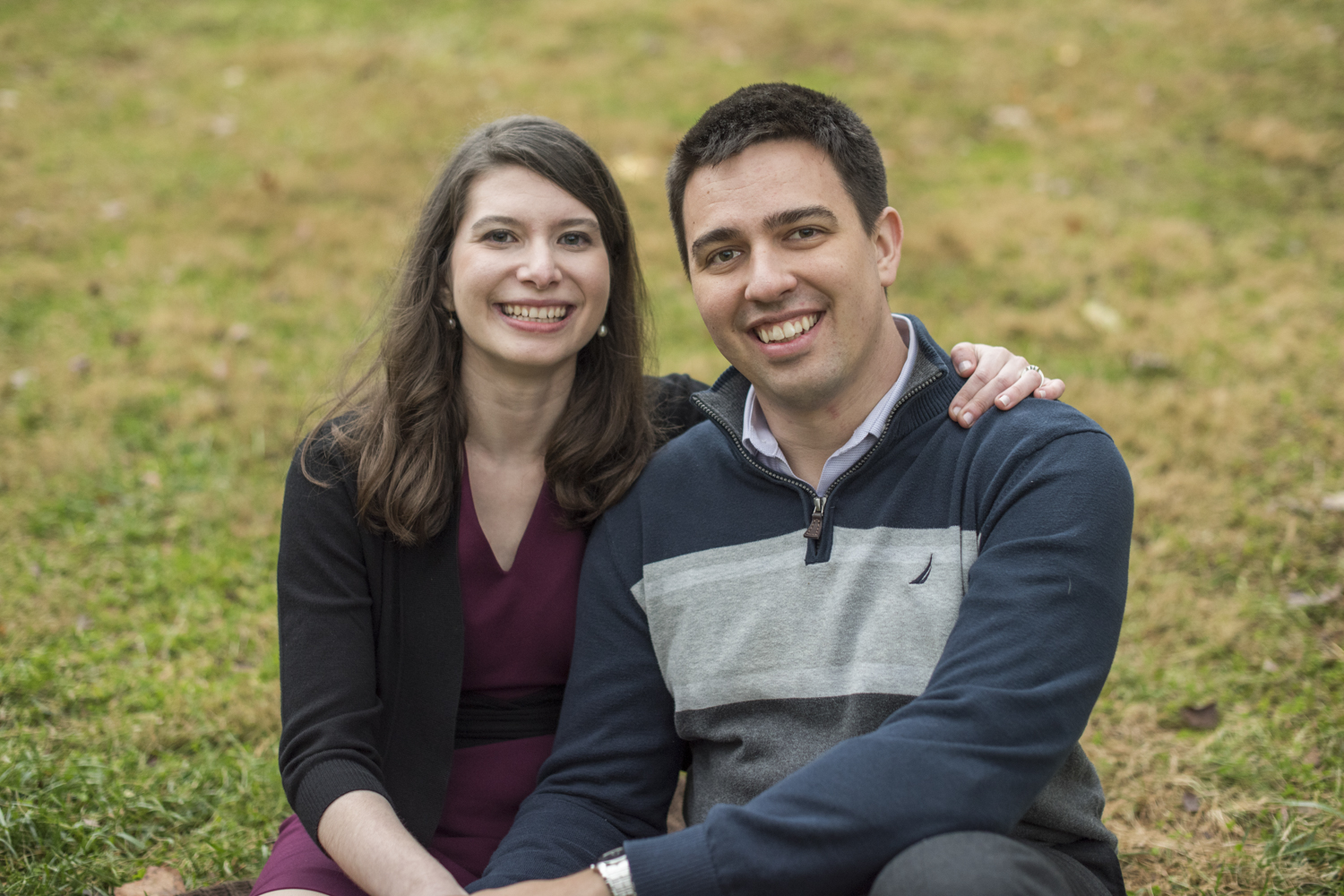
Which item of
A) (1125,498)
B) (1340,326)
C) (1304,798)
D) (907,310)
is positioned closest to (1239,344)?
(1340,326)

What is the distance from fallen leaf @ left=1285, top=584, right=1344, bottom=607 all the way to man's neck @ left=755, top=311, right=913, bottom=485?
2.26 metres

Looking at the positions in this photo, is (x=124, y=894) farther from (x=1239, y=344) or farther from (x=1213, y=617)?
(x=1239, y=344)

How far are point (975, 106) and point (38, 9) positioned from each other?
326 inches

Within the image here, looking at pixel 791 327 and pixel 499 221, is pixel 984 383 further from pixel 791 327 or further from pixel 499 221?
pixel 499 221

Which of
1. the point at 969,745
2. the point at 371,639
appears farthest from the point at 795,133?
the point at 371,639

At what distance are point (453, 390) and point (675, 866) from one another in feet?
4.90

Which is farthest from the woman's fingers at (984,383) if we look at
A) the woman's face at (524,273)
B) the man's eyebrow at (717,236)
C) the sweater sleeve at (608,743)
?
the woman's face at (524,273)

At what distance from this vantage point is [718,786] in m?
2.33

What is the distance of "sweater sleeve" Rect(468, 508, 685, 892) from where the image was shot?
2.36 meters

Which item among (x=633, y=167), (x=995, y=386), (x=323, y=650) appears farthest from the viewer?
(x=633, y=167)

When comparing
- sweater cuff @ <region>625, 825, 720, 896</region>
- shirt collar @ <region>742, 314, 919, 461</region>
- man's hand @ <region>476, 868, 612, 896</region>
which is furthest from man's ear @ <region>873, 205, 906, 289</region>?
man's hand @ <region>476, 868, 612, 896</region>

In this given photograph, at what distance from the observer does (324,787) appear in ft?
7.30

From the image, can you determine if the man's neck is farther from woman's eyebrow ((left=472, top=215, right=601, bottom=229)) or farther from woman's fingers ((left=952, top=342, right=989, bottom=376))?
woman's eyebrow ((left=472, top=215, right=601, bottom=229))

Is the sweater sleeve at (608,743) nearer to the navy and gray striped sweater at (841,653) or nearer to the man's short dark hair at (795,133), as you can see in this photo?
the navy and gray striped sweater at (841,653)
